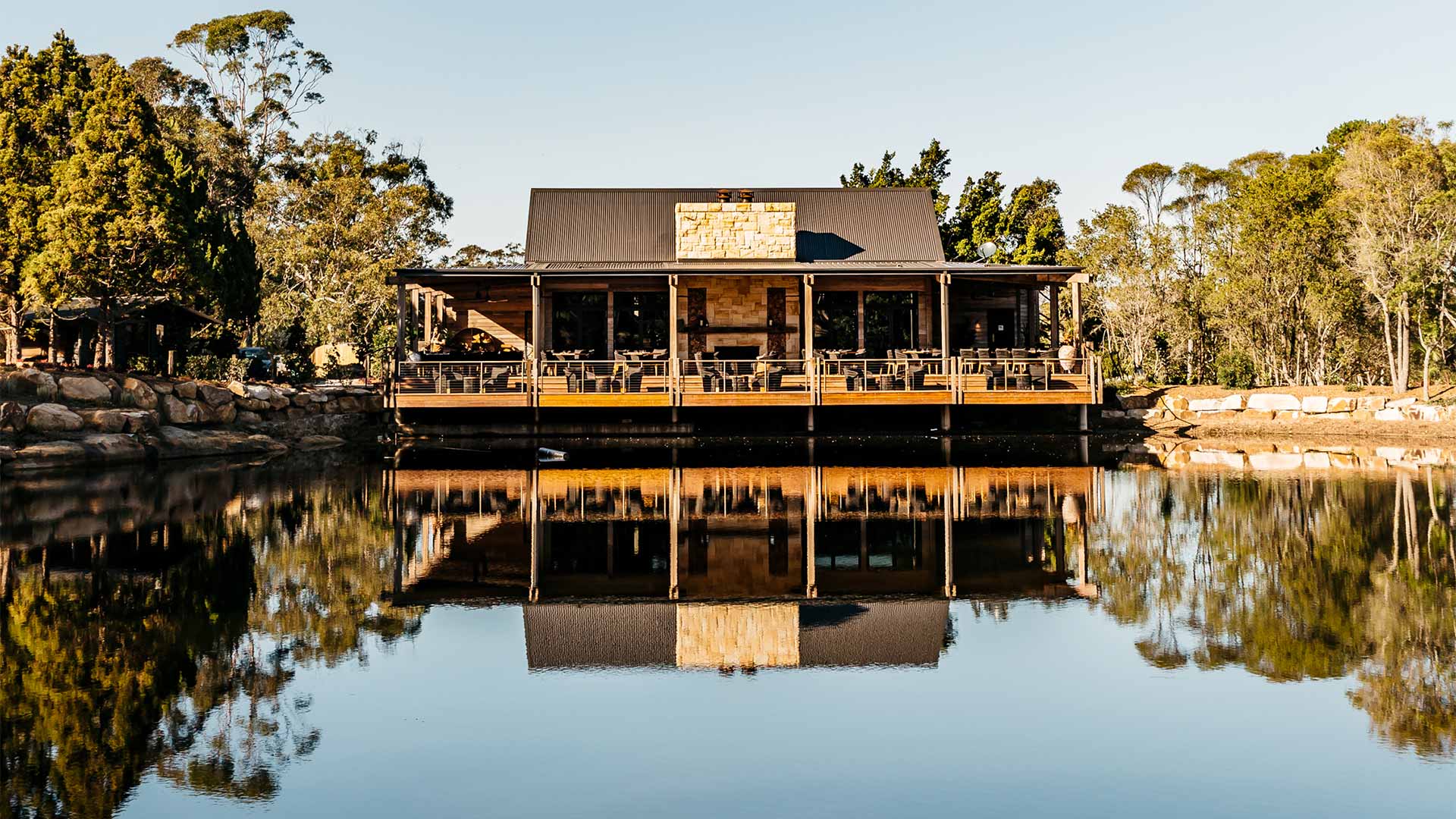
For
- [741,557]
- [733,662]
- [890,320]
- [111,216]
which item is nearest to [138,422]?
[111,216]

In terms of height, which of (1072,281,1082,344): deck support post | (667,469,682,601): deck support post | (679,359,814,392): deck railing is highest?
(1072,281,1082,344): deck support post

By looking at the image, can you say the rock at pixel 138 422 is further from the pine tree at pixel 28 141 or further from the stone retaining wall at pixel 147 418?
the pine tree at pixel 28 141

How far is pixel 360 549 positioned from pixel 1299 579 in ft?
27.5

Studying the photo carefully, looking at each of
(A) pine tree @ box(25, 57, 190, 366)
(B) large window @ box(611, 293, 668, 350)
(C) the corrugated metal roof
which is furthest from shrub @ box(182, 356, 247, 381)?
(B) large window @ box(611, 293, 668, 350)

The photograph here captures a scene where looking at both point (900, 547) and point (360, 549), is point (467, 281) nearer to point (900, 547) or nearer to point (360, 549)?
point (360, 549)

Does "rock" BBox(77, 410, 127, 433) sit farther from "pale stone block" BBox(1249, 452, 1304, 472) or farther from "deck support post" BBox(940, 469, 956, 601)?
"pale stone block" BBox(1249, 452, 1304, 472)

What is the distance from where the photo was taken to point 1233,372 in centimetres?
3034

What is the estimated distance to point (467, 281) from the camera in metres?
26.9

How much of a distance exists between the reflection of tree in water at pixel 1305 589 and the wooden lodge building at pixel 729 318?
34.4 ft

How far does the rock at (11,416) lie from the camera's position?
794 inches

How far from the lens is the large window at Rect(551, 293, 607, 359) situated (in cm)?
2997

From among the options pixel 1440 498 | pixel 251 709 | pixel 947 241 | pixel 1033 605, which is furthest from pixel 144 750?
pixel 947 241

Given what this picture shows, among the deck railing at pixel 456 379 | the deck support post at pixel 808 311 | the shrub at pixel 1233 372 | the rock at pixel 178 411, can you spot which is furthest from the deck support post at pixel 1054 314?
the rock at pixel 178 411

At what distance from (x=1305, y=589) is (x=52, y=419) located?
20.1 meters
